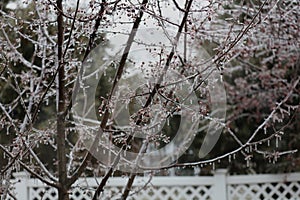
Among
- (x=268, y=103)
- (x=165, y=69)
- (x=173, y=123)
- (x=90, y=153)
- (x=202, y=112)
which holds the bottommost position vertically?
(x=90, y=153)

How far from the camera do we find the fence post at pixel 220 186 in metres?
3.91

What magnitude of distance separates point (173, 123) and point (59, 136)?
8.06 ft

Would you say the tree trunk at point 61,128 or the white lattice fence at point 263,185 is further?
the white lattice fence at point 263,185

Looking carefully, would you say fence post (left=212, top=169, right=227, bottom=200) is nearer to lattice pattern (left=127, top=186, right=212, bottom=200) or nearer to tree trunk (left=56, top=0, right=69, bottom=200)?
lattice pattern (left=127, top=186, right=212, bottom=200)

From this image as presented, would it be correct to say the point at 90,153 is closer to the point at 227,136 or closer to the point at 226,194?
the point at 226,194

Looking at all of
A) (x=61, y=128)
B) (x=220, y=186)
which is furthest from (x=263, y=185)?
(x=61, y=128)

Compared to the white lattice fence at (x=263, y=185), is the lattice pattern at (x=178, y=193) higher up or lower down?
lower down

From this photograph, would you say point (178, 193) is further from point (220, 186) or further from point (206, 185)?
point (220, 186)

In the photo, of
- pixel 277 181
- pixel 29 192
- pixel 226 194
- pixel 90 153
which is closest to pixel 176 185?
pixel 226 194

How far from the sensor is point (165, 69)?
1648mm

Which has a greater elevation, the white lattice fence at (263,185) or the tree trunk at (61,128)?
the white lattice fence at (263,185)

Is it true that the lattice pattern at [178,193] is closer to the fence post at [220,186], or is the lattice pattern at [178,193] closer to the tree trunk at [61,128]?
the fence post at [220,186]

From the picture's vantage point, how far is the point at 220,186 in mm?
3926

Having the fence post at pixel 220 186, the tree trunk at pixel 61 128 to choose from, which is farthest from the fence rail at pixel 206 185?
the tree trunk at pixel 61 128
